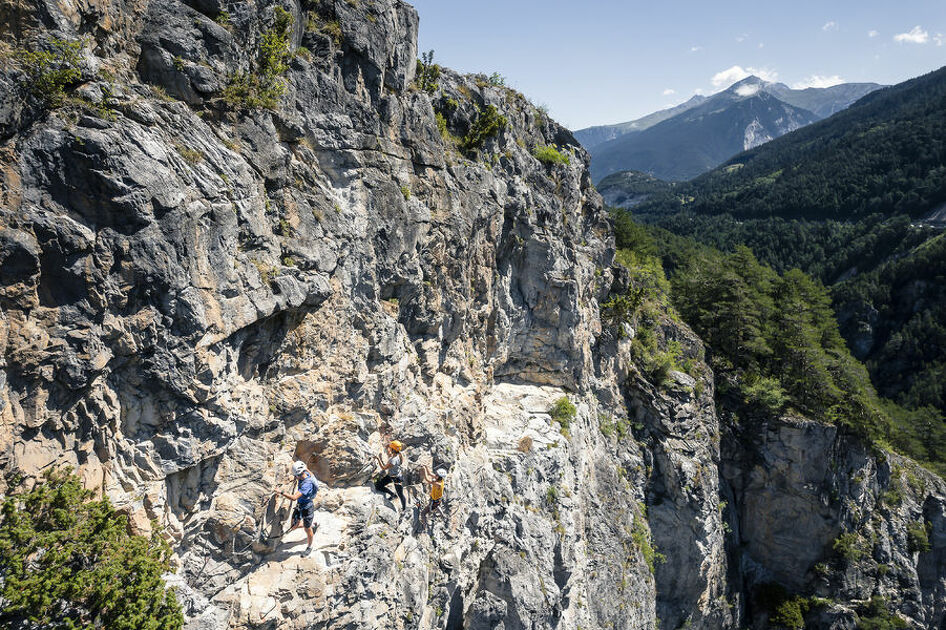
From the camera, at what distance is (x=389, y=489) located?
13.1 meters

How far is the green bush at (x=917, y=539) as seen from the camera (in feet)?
111

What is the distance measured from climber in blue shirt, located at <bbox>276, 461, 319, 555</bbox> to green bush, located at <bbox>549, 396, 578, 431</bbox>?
12.0 meters

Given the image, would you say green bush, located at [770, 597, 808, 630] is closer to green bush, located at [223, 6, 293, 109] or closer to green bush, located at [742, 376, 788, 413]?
green bush, located at [742, 376, 788, 413]

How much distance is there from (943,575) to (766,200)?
109648mm

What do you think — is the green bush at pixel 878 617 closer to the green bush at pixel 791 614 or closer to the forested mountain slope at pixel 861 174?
the green bush at pixel 791 614

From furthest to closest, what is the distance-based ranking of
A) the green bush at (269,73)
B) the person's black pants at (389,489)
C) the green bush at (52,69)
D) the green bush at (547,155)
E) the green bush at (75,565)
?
1. the green bush at (547,155)
2. the person's black pants at (389,489)
3. the green bush at (269,73)
4. the green bush at (52,69)
5. the green bush at (75,565)

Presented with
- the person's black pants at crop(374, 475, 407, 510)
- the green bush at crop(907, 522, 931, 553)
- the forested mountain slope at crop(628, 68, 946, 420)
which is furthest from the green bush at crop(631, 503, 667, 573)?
the forested mountain slope at crop(628, 68, 946, 420)

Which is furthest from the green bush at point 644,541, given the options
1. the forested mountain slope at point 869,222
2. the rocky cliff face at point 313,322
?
the forested mountain slope at point 869,222

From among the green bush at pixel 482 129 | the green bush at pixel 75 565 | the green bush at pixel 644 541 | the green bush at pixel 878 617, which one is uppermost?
the green bush at pixel 482 129

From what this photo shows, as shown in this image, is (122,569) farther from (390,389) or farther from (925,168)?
(925,168)

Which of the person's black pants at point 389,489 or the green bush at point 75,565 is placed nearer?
the green bush at point 75,565

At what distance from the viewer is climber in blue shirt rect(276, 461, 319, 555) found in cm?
1070

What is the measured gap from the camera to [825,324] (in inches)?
1581

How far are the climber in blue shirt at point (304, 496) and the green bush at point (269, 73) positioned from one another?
8.18 metres
